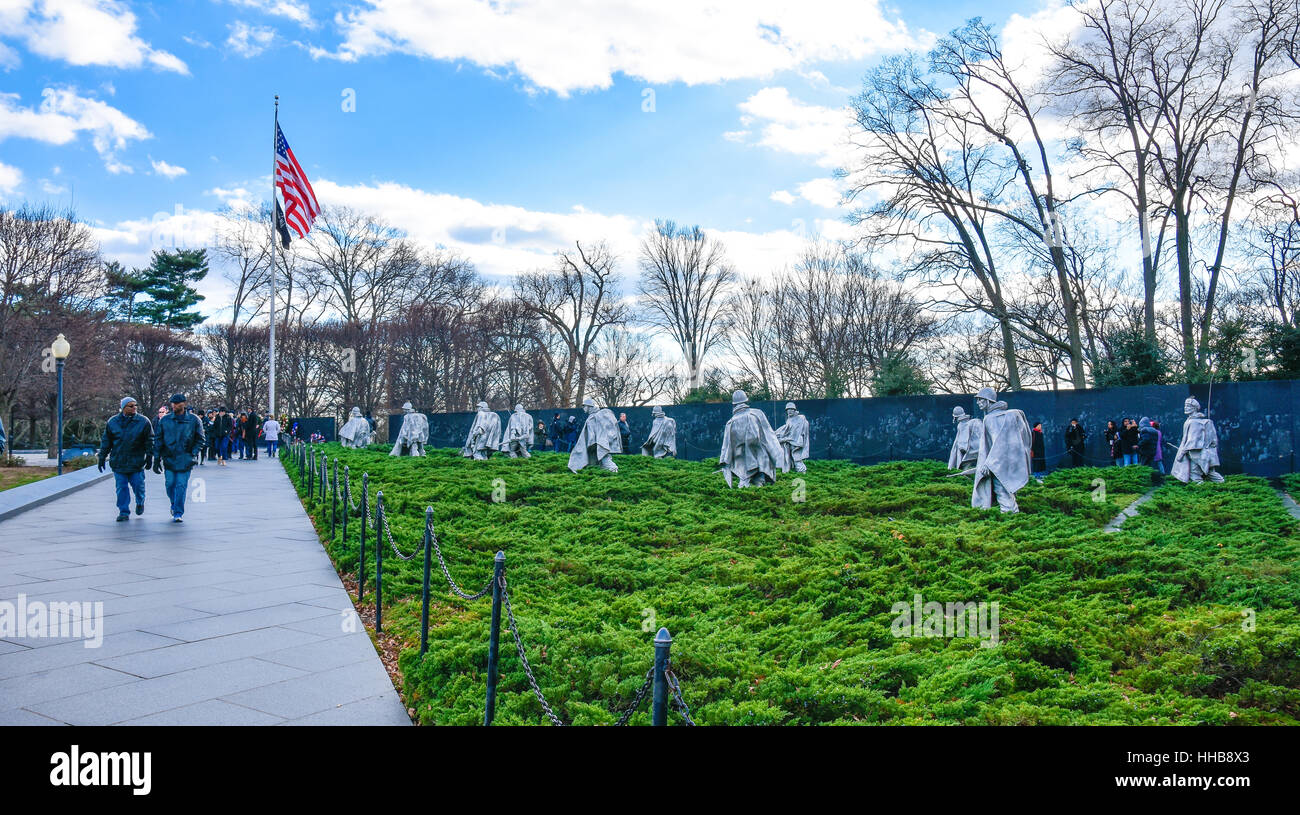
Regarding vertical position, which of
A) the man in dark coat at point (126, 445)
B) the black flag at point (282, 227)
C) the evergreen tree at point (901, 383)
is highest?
the black flag at point (282, 227)

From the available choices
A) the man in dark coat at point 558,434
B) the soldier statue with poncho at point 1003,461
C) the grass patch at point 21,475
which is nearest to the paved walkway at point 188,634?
the grass patch at point 21,475

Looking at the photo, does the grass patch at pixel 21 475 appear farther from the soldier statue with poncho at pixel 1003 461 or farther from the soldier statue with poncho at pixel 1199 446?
the soldier statue with poncho at pixel 1199 446

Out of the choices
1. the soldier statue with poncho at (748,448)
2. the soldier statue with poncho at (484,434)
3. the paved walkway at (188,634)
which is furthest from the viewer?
the soldier statue with poncho at (484,434)

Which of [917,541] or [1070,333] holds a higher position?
[1070,333]

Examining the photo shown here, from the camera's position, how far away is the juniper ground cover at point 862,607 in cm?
446

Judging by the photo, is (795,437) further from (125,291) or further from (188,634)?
(125,291)

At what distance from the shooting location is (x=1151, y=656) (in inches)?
206

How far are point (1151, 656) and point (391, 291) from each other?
153 ft

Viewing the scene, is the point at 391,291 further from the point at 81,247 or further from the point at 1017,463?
the point at 1017,463

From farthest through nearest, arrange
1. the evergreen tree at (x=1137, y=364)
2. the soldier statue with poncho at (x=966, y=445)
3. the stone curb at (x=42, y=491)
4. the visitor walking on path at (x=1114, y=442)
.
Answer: the evergreen tree at (x=1137, y=364), the visitor walking on path at (x=1114, y=442), the soldier statue with poncho at (x=966, y=445), the stone curb at (x=42, y=491)

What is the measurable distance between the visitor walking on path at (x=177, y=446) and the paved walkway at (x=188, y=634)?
571 millimetres

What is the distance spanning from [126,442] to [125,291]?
41.6 metres

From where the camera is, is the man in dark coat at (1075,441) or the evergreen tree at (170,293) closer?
the man in dark coat at (1075,441)
